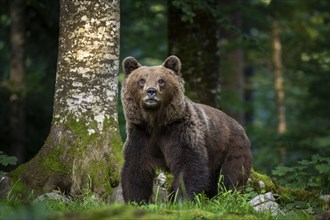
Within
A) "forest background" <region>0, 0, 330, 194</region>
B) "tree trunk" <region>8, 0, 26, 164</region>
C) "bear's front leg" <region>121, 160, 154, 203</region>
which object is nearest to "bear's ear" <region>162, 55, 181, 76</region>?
"bear's front leg" <region>121, 160, 154, 203</region>

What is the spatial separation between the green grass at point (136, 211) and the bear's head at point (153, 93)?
3.53 ft

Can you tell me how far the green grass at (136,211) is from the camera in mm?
3391

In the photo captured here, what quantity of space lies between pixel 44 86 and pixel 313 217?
35.3 feet

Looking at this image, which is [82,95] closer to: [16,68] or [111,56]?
[111,56]

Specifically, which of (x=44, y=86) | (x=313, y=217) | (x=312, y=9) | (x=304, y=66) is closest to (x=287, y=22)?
(x=312, y=9)

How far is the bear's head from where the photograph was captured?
6664mm

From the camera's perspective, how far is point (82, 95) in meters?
7.41

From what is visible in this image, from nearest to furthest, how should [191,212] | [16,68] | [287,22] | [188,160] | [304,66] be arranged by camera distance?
[191,212] < [188,160] < [16,68] < [304,66] < [287,22]

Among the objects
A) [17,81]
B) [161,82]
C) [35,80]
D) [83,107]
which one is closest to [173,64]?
[161,82]

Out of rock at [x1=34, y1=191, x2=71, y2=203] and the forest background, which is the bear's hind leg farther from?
rock at [x1=34, y1=191, x2=71, y2=203]

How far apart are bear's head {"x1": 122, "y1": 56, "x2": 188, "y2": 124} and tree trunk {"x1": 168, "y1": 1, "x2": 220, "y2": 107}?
3.37 m

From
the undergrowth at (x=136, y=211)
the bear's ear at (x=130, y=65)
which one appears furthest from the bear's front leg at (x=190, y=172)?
the bear's ear at (x=130, y=65)

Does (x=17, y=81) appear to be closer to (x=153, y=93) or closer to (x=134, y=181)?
(x=134, y=181)

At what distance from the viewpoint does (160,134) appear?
6953mm
